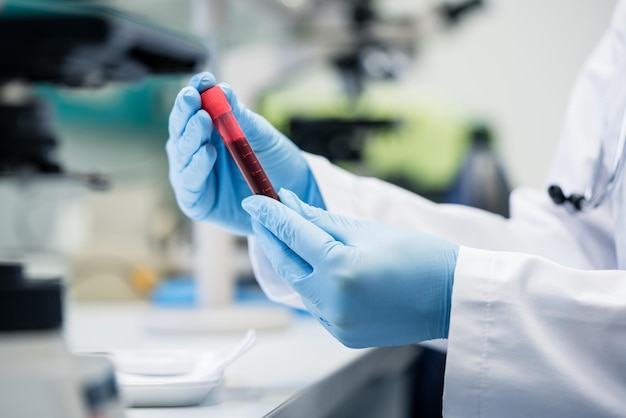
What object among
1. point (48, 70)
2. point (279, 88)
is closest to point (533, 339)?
point (48, 70)

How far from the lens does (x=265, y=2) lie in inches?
56.2

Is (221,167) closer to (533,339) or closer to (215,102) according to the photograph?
(215,102)

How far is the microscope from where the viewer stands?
51 cm

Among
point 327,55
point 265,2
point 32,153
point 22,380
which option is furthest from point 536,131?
point 22,380

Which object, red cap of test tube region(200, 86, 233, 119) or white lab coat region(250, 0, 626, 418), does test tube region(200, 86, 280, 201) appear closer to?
red cap of test tube region(200, 86, 233, 119)

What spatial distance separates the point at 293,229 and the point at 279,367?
251 mm

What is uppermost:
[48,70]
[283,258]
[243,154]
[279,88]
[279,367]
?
[279,88]

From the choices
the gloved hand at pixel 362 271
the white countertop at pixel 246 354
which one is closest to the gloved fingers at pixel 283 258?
the gloved hand at pixel 362 271

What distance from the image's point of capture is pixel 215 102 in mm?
734

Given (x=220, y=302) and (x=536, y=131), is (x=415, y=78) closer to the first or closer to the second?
(x=536, y=131)

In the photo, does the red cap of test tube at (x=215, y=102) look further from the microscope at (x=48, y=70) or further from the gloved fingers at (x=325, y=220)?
the microscope at (x=48, y=70)

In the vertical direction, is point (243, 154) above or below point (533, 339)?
above

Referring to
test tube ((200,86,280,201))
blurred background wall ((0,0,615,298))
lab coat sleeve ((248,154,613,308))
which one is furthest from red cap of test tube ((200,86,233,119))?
blurred background wall ((0,0,615,298))

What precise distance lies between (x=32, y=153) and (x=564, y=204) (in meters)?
0.82
